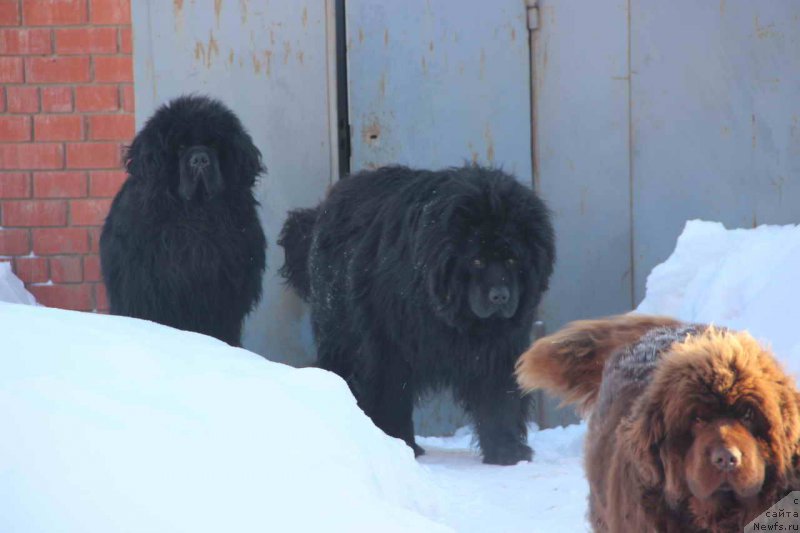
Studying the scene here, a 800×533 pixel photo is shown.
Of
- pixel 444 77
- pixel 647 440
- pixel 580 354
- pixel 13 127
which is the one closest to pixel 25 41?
pixel 13 127

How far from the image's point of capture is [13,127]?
23.7 feet

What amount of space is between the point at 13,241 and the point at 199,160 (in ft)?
5.26

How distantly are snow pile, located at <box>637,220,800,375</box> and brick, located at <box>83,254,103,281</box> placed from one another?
3.17m

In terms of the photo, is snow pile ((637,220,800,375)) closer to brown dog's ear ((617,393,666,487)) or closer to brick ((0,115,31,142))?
brown dog's ear ((617,393,666,487))

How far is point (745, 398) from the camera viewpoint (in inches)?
114

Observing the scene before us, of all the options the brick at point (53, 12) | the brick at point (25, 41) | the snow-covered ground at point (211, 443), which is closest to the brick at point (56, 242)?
the brick at point (25, 41)

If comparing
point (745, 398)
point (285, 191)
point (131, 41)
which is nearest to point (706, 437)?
point (745, 398)

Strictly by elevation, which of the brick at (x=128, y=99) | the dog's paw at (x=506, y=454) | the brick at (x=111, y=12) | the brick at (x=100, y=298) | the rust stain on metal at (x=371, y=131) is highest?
the brick at (x=111, y=12)

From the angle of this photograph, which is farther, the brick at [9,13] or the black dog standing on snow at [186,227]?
the brick at [9,13]

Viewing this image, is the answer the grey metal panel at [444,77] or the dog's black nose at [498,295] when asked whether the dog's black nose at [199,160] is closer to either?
the grey metal panel at [444,77]

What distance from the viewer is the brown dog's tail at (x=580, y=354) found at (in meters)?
3.81

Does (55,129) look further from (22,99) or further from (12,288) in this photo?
(12,288)

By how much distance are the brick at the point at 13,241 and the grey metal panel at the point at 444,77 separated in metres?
2.04

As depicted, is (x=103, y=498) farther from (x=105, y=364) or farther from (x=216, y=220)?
(x=216, y=220)
